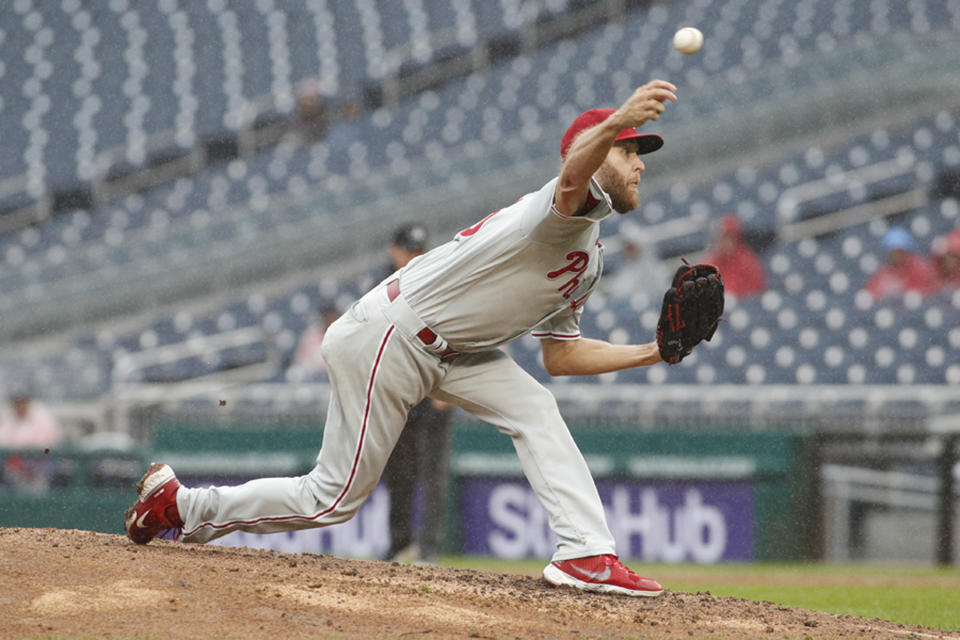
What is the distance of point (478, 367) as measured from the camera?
4.21m

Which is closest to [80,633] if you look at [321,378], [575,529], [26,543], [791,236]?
[26,543]

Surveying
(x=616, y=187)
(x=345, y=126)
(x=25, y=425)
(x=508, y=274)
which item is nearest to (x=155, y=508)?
(x=508, y=274)

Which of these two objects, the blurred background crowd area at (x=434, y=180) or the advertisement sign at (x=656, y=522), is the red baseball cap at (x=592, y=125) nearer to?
the advertisement sign at (x=656, y=522)

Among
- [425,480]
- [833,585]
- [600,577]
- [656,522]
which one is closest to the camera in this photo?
[600,577]

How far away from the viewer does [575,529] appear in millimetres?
4035

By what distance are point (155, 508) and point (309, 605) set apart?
0.90 metres

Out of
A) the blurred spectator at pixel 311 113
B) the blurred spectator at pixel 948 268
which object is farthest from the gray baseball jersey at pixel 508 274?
the blurred spectator at pixel 311 113

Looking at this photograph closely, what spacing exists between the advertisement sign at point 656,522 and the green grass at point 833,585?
18cm

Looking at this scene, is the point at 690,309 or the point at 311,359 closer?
the point at 690,309

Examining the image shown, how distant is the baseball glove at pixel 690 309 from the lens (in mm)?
3922

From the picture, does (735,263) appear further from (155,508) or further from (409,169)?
(155,508)

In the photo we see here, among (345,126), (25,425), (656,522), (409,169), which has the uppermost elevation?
(345,126)

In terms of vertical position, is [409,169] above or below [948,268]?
above

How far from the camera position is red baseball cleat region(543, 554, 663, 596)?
4035 millimetres
